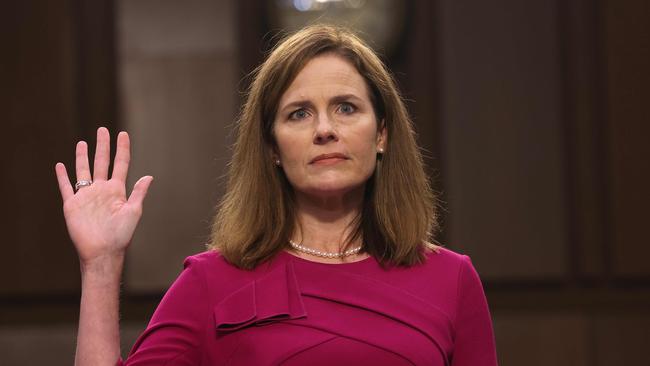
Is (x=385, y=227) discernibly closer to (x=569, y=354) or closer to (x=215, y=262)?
(x=215, y=262)

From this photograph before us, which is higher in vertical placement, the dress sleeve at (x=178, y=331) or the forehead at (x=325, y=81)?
the forehead at (x=325, y=81)

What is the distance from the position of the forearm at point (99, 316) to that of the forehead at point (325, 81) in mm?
358

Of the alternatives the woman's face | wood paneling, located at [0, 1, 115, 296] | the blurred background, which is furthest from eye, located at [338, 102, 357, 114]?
wood paneling, located at [0, 1, 115, 296]

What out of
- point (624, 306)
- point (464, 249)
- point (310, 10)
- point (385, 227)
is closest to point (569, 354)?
point (624, 306)

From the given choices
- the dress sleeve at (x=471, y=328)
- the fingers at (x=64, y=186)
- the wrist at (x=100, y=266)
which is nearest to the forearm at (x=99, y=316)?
the wrist at (x=100, y=266)

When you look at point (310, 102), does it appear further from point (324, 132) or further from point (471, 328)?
point (471, 328)

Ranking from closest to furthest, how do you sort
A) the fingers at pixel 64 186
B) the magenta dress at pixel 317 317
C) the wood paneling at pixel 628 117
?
the magenta dress at pixel 317 317 < the fingers at pixel 64 186 < the wood paneling at pixel 628 117

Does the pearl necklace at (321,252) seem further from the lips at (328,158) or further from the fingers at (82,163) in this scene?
the fingers at (82,163)

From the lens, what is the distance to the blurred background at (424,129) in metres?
2.76

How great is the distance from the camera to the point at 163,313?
1.51 m

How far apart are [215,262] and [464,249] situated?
1.32 meters

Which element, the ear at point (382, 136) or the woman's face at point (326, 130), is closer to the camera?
the woman's face at point (326, 130)

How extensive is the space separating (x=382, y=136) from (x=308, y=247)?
0.69ft

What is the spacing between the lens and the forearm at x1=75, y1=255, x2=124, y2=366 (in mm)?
1489
